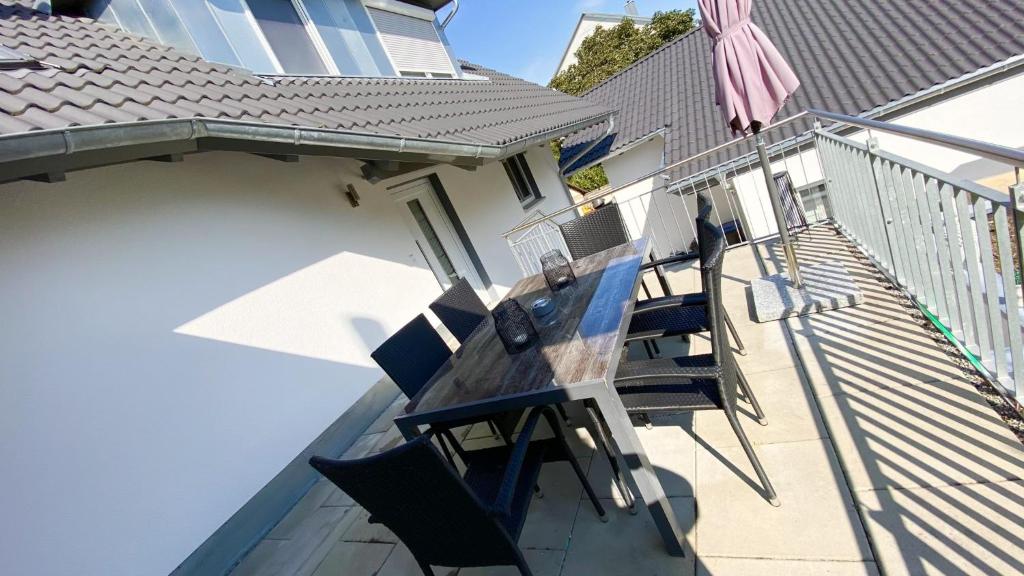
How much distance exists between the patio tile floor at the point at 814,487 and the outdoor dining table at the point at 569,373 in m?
0.27

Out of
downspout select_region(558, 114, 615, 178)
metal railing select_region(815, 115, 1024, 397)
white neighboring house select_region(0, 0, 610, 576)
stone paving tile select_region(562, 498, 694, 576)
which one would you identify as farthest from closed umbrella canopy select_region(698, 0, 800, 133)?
downspout select_region(558, 114, 615, 178)

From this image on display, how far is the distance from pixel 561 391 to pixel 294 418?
2.61m

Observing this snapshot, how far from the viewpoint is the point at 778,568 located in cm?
147

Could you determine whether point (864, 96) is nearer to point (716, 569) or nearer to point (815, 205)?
point (815, 205)

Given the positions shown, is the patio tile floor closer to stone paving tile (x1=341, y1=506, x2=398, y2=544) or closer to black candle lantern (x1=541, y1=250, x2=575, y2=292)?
stone paving tile (x1=341, y1=506, x2=398, y2=544)

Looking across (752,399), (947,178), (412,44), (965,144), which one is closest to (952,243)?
(947,178)

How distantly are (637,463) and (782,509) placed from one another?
0.64 meters

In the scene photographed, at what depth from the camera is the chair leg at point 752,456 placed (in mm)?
1616

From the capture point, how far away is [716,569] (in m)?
1.55

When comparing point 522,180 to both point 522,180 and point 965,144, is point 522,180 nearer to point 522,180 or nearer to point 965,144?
point 522,180

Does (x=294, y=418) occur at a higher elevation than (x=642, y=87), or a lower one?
lower

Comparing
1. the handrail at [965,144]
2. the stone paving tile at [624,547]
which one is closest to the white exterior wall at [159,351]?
the stone paving tile at [624,547]

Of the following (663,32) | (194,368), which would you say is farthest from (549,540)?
(663,32)

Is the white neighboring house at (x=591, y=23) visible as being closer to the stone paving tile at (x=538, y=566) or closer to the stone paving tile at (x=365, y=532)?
the stone paving tile at (x=365, y=532)
